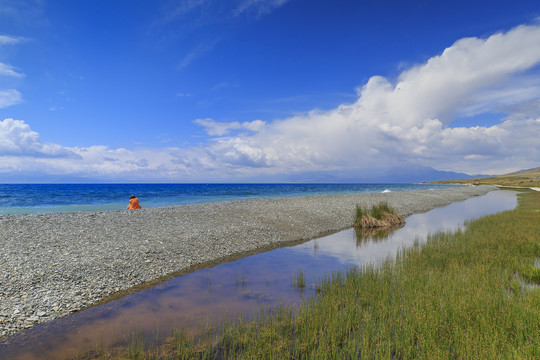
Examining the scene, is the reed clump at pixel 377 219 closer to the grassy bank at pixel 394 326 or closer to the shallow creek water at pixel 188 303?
the shallow creek water at pixel 188 303

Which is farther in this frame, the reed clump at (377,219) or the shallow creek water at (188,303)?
the reed clump at (377,219)

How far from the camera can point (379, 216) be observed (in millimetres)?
27453

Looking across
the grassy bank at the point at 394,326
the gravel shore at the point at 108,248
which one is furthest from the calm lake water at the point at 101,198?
the grassy bank at the point at 394,326

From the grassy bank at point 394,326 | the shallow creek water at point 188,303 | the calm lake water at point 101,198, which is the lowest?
the shallow creek water at point 188,303

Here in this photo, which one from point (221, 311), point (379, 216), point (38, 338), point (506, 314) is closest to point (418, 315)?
point (506, 314)

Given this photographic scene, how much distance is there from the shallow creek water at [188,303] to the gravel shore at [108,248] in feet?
3.48

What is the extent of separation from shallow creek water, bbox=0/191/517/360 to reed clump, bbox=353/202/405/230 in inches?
384

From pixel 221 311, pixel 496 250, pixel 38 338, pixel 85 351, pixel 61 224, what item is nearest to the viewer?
pixel 85 351

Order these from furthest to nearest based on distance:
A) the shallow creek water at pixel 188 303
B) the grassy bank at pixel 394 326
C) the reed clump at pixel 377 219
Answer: the reed clump at pixel 377 219 → the shallow creek water at pixel 188 303 → the grassy bank at pixel 394 326

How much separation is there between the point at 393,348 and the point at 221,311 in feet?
17.4

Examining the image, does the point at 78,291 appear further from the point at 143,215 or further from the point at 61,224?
the point at 143,215

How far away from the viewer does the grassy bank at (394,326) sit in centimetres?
618

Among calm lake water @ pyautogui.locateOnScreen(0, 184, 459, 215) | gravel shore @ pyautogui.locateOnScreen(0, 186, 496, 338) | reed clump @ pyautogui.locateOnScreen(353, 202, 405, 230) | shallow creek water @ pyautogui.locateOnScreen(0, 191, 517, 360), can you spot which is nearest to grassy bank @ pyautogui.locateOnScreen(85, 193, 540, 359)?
shallow creek water @ pyautogui.locateOnScreen(0, 191, 517, 360)

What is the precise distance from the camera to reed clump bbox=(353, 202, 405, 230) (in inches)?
1045
